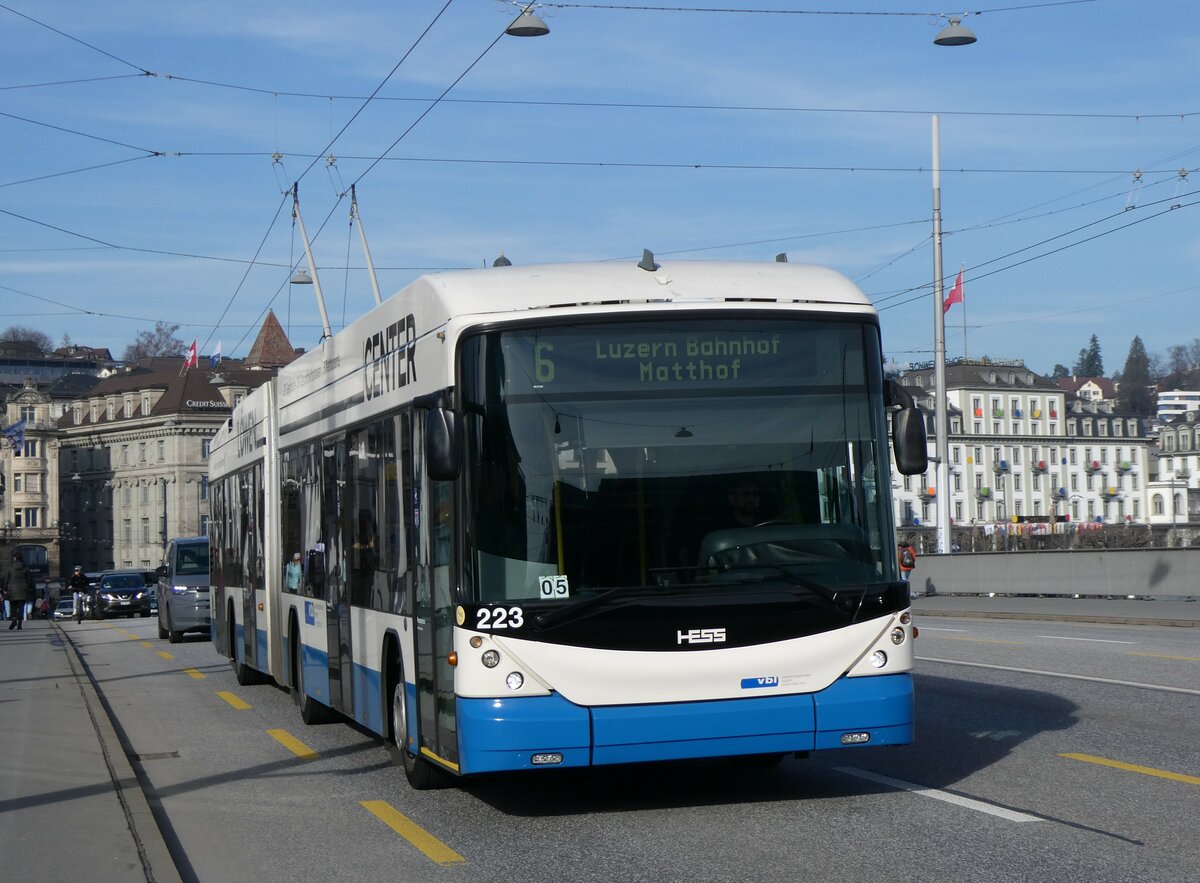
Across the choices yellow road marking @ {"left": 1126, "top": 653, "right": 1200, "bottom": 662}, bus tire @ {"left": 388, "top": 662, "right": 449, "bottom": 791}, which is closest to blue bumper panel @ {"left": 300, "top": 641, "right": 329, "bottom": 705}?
bus tire @ {"left": 388, "top": 662, "right": 449, "bottom": 791}

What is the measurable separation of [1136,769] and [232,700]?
10.7m

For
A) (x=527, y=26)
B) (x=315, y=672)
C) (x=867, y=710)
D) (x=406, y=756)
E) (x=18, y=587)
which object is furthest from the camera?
(x=18, y=587)

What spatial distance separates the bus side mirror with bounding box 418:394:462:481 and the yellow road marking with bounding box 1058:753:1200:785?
14.6ft

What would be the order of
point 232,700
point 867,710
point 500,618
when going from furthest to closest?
point 232,700 < point 867,710 < point 500,618

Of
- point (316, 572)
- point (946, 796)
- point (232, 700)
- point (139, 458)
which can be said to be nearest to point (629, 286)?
point (946, 796)

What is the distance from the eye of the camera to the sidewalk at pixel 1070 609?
2753cm

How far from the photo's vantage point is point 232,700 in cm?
1833

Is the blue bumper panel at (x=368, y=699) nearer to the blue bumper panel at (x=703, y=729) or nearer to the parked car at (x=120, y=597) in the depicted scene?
the blue bumper panel at (x=703, y=729)

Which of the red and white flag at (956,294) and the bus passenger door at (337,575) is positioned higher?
the red and white flag at (956,294)

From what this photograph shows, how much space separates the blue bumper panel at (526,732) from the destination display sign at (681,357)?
1628mm

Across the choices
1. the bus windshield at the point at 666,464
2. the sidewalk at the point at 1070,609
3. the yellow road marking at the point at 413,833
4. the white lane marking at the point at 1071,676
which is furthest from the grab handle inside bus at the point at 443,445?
the sidewalk at the point at 1070,609

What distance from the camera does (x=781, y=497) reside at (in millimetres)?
9078

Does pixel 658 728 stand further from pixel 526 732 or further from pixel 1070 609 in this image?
pixel 1070 609

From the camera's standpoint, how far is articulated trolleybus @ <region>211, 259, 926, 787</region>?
8.85 metres
